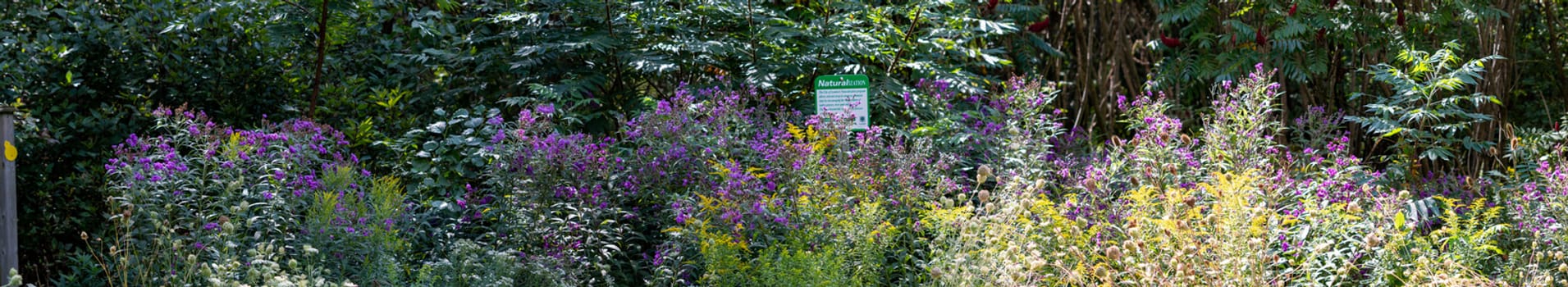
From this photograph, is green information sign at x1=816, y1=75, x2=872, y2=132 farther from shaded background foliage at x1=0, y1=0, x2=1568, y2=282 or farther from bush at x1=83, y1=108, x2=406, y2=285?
bush at x1=83, y1=108, x2=406, y2=285

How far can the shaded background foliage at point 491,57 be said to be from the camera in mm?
4629

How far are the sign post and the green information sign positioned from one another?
2480 millimetres

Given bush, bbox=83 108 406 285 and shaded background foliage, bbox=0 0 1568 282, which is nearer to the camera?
bush, bbox=83 108 406 285

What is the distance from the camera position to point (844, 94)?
472 centimetres

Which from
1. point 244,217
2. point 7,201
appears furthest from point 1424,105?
point 7,201

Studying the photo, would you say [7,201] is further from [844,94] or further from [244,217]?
[844,94]

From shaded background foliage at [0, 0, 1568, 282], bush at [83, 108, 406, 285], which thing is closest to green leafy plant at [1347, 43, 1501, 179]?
shaded background foliage at [0, 0, 1568, 282]

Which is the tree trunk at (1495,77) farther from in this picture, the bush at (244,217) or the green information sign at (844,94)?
the bush at (244,217)

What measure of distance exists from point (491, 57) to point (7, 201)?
7.87ft

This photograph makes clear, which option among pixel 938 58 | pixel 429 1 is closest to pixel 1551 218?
pixel 938 58

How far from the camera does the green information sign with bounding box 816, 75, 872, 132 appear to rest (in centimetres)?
466

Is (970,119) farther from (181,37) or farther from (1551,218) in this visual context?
(181,37)

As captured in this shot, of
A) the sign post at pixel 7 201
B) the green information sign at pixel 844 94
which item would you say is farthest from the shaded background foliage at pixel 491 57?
the sign post at pixel 7 201

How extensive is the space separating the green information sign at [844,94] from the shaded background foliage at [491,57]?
35 cm
